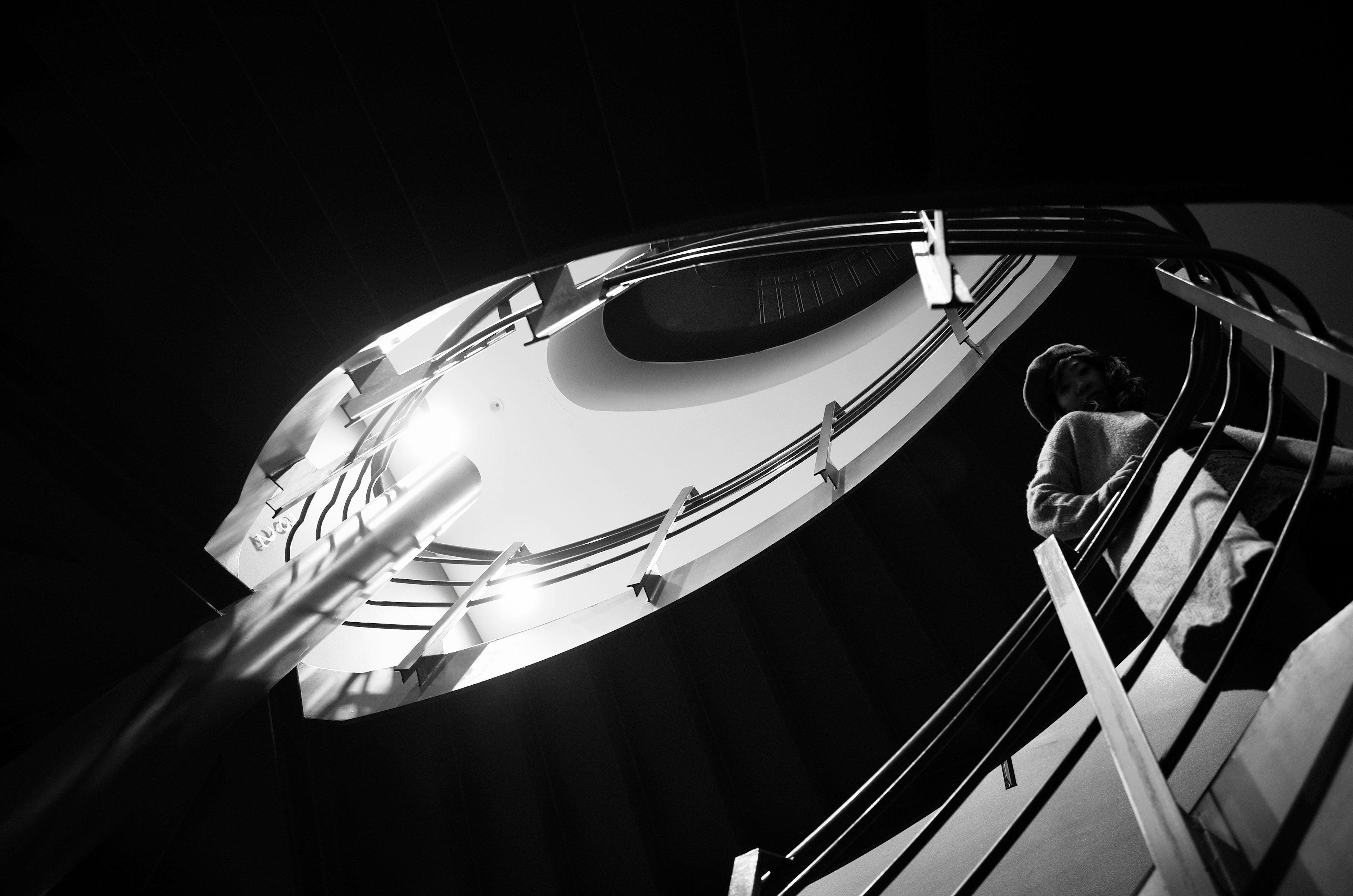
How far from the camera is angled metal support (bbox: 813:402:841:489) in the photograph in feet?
13.4

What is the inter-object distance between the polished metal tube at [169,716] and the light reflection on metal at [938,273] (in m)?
2.38

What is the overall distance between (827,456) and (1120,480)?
1897 mm

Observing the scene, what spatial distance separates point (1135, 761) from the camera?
1.23 metres

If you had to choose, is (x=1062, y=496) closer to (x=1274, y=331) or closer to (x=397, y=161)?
(x=1274, y=331)

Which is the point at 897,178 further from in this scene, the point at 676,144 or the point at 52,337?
the point at 52,337

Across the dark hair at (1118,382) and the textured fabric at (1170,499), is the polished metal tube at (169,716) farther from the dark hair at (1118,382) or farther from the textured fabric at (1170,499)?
the dark hair at (1118,382)

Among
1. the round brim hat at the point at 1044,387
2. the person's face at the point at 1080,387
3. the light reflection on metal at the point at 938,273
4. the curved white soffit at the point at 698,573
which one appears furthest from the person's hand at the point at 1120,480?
the curved white soffit at the point at 698,573

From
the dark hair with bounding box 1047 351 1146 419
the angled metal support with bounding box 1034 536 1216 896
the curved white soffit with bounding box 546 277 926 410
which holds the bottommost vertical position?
the angled metal support with bounding box 1034 536 1216 896

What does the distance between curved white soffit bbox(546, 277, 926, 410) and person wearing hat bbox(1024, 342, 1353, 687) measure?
4.20 metres

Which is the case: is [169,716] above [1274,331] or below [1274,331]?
above

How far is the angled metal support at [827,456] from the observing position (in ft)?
13.4

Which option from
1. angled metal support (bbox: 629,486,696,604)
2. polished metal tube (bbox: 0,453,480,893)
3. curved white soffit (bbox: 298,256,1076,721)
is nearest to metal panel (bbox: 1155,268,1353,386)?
curved white soffit (bbox: 298,256,1076,721)

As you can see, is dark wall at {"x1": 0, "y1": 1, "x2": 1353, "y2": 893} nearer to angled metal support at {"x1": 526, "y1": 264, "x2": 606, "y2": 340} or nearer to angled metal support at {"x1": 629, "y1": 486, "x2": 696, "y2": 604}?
angled metal support at {"x1": 526, "y1": 264, "x2": 606, "y2": 340}

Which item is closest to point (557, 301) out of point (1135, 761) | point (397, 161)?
point (397, 161)
